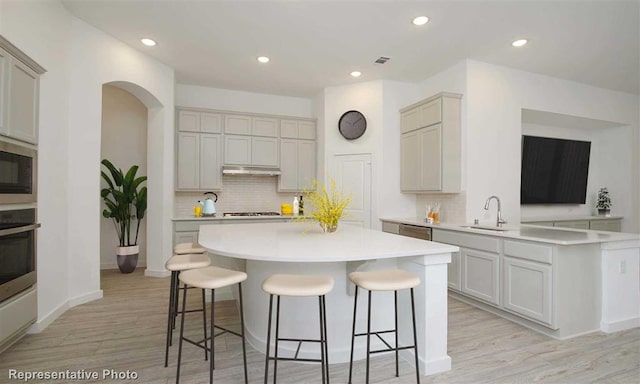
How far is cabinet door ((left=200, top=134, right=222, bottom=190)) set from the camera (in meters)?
5.18

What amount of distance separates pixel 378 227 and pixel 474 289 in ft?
5.98

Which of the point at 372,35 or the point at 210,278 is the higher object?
the point at 372,35

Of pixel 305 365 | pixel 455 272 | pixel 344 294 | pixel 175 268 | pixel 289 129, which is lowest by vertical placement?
pixel 305 365

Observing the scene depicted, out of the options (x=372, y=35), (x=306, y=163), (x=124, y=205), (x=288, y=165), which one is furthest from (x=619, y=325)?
(x=124, y=205)

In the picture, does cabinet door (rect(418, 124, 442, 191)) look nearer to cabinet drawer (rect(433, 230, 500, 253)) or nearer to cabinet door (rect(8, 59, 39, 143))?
cabinet drawer (rect(433, 230, 500, 253))

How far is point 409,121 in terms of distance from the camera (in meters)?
4.90

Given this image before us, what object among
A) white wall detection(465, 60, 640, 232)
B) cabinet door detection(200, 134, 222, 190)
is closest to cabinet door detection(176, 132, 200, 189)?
cabinet door detection(200, 134, 222, 190)

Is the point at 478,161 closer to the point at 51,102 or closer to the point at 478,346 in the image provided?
the point at 478,346

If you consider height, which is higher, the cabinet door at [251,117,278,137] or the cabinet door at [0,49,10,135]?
the cabinet door at [251,117,278,137]

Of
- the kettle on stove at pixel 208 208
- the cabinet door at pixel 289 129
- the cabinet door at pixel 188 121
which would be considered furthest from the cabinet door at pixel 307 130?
the kettle on stove at pixel 208 208

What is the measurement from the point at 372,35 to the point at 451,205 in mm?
2519

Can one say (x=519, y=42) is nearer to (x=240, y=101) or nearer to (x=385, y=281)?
(x=385, y=281)

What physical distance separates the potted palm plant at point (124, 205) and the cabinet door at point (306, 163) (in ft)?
8.38

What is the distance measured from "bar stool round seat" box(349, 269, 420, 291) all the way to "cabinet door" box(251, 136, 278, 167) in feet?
12.6
